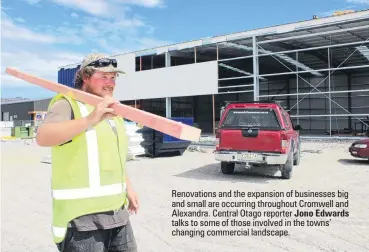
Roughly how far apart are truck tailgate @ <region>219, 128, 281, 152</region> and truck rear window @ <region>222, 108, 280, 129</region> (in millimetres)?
159

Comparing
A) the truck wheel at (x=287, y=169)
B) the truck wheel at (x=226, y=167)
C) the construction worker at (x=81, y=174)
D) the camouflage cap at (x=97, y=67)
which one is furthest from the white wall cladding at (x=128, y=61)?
the construction worker at (x=81, y=174)

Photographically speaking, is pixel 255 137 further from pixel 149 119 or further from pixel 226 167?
pixel 149 119

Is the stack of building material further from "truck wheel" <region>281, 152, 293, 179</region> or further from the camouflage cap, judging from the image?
the camouflage cap

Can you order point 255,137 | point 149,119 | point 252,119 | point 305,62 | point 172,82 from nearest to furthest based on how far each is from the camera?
point 149,119
point 255,137
point 252,119
point 172,82
point 305,62

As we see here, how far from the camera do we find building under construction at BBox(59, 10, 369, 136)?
1811 cm

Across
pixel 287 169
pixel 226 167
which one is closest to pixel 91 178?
pixel 287 169

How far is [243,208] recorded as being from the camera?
6223mm

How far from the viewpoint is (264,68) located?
29734mm

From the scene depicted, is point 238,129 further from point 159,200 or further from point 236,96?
point 236,96

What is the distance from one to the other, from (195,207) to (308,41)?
55.6 ft

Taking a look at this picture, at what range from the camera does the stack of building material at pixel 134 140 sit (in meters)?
13.0

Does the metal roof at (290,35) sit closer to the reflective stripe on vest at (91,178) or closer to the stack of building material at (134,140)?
the stack of building material at (134,140)

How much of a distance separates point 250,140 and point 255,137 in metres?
0.16

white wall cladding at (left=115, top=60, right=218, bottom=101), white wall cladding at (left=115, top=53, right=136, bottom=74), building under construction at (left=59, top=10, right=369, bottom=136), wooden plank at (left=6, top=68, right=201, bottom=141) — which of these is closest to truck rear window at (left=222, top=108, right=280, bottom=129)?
wooden plank at (left=6, top=68, right=201, bottom=141)
